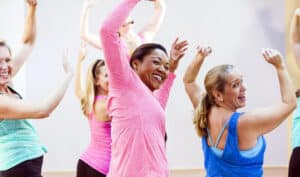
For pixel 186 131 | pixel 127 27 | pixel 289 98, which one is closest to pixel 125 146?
pixel 289 98

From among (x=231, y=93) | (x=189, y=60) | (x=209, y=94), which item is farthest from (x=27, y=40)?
(x=189, y=60)

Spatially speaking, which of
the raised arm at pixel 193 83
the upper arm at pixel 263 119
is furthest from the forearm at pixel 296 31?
the upper arm at pixel 263 119

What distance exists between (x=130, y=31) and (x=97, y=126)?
2.47ft

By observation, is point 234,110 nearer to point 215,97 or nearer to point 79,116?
point 215,97

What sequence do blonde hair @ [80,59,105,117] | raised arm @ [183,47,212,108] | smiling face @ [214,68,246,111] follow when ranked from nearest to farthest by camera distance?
smiling face @ [214,68,246,111], raised arm @ [183,47,212,108], blonde hair @ [80,59,105,117]

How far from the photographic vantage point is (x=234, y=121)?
218 cm

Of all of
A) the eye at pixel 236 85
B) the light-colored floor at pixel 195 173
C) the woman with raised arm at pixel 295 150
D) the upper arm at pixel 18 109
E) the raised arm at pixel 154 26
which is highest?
the raised arm at pixel 154 26

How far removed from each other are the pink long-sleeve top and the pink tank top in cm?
94

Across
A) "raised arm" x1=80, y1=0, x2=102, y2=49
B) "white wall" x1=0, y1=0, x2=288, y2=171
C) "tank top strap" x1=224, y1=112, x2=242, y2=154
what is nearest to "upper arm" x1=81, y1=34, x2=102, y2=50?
"raised arm" x1=80, y1=0, x2=102, y2=49

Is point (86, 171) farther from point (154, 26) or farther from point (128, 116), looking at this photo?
point (154, 26)

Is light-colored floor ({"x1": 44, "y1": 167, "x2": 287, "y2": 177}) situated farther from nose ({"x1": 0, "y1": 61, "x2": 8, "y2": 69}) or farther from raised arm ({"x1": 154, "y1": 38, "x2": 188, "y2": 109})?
nose ({"x1": 0, "y1": 61, "x2": 8, "y2": 69})

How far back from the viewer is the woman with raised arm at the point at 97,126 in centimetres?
303

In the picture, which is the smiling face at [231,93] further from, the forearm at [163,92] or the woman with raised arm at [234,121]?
the forearm at [163,92]

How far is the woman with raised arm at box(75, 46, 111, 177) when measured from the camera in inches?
119
